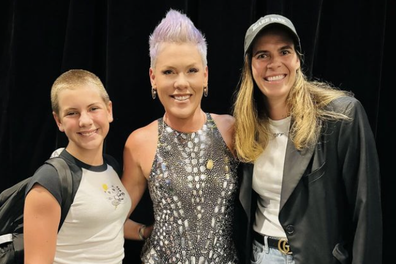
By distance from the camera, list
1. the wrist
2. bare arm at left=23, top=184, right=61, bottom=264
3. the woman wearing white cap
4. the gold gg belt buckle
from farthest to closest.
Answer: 1. the wrist
2. the gold gg belt buckle
3. the woman wearing white cap
4. bare arm at left=23, top=184, right=61, bottom=264

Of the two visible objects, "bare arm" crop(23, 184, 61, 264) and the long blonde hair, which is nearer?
"bare arm" crop(23, 184, 61, 264)

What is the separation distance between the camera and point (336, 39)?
1.95 meters

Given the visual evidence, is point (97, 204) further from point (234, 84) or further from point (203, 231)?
point (234, 84)

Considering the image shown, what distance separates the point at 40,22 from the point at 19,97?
0.36 m

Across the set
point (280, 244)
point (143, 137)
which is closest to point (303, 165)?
point (280, 244)

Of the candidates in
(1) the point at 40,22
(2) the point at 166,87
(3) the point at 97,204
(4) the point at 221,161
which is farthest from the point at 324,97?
(1) the point at 40,22

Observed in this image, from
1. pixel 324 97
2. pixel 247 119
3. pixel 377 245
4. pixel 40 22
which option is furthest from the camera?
pixel 40 22

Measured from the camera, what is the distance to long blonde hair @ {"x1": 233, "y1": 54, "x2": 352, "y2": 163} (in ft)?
4.65

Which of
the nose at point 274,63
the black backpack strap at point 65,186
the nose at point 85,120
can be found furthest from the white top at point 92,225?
the nose at point 274,63

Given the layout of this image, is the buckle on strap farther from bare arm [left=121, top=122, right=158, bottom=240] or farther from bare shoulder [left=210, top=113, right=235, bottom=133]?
bare shoulder [left=210, top=113, right=235, bottom=133]

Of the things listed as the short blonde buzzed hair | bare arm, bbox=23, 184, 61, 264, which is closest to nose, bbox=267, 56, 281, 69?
the short blonde buzzed hair

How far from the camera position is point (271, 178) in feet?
4.91

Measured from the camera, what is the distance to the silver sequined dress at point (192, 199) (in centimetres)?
155

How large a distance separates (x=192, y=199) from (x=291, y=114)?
0.48 m
